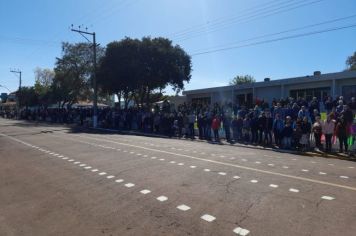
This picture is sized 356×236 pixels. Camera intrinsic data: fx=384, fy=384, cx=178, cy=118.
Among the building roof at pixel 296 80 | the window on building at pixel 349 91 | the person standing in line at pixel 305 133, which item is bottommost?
the person standing in line at pixel 305 133

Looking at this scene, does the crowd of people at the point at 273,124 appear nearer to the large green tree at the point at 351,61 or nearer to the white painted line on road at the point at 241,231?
the white painted line on road at the point at 241,231

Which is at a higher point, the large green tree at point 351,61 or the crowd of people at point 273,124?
the large green tree at point 351,61

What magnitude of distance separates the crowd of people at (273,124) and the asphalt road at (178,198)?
4.78 m

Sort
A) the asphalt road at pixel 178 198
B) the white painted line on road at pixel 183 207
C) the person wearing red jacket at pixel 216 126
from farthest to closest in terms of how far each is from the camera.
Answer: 1. the person wearing red jacket at pixel 216 126
2. the white painted line on road at pixel 183 207
3. the asphalt road at pixel 178 198

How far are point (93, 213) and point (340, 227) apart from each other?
4.04 metres

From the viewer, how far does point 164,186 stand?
858 cm

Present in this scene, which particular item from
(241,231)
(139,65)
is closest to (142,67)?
(139,65)

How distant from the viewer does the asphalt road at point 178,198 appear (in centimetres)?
591

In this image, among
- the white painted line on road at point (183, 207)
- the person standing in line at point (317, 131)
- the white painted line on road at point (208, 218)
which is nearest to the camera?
the white painted line on road at point (208, 218)

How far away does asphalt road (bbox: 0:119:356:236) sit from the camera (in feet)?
19.4

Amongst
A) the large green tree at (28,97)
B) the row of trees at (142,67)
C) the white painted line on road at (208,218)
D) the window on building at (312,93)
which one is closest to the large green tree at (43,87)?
the large green tree at (28,97)

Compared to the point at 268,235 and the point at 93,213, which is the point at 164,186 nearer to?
the point at 93,213

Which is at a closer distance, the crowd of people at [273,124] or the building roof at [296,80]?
the crowd of people at [273,124]

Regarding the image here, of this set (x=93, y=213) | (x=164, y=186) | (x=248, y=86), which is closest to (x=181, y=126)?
(x=248, y=86)
